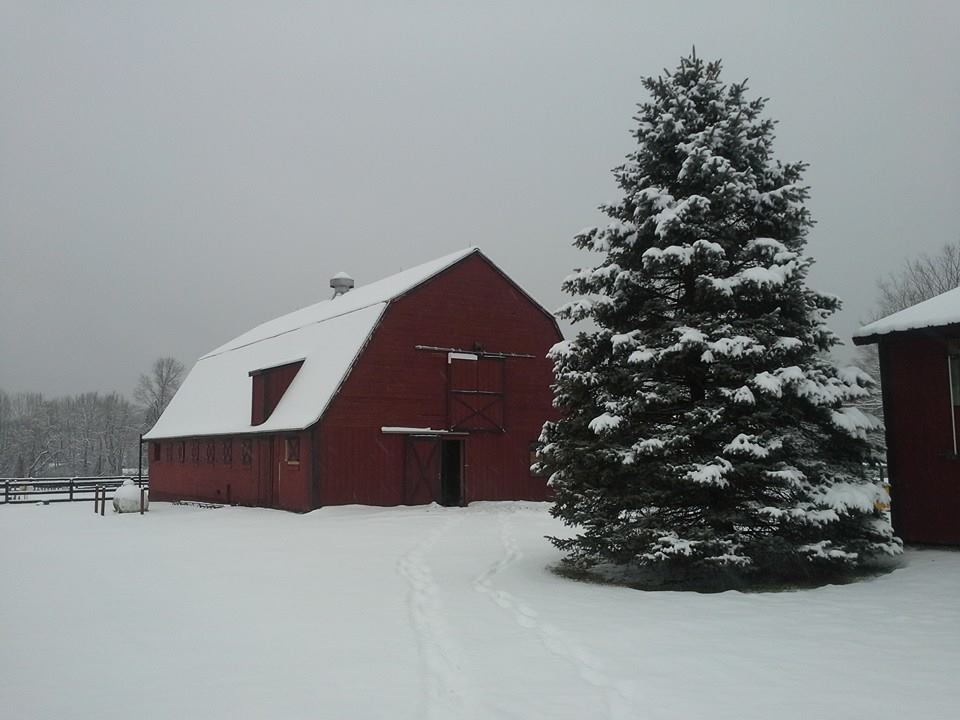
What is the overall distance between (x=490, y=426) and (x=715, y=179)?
51.0ft

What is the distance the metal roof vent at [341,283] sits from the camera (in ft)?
119

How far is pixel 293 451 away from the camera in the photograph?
76.9 ft

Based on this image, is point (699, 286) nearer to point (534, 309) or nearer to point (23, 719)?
point (23, 719)

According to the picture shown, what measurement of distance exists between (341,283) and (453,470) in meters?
13.6

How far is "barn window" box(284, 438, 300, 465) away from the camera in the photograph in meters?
23.2

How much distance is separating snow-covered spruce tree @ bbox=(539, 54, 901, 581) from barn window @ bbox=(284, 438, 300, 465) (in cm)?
1296

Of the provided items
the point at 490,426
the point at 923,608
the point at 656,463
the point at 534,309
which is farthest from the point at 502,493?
the point at 923,608

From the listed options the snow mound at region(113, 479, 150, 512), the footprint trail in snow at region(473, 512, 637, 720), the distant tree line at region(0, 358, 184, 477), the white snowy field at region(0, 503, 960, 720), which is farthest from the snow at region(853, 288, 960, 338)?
the distant tree line at region(0, 358, 184, 477)

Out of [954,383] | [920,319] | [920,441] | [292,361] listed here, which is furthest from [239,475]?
[954,383]

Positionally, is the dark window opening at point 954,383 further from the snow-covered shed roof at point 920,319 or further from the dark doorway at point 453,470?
the dark doorway at point 453,470

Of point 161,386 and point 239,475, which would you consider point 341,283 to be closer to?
point 239,475

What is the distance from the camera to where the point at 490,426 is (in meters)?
25.5

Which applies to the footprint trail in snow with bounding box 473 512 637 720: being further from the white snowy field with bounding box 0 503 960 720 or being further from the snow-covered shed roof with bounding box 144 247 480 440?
the snow-covered shed roof with bounding box 144 247 480 440

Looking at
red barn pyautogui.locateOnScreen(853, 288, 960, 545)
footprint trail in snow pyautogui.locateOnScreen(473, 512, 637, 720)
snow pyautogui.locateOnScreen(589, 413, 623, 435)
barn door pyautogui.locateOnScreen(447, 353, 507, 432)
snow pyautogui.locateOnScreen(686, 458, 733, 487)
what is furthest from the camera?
barn door pyautogui.locateOnScreen(447, 353, 507, 432)
